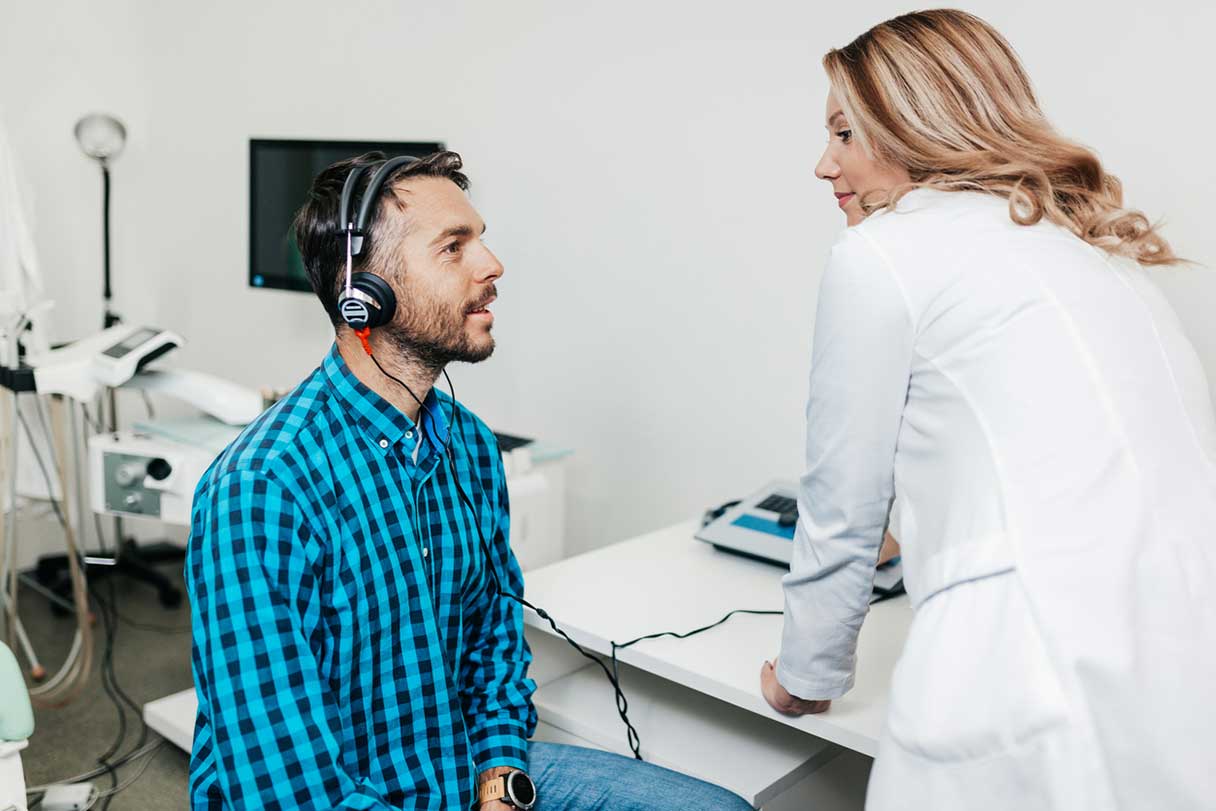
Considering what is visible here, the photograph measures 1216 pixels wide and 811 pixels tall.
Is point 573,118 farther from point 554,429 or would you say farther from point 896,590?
point 896,590

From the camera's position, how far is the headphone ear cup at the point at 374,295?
4.22ft

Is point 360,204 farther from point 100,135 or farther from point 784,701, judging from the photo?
point 100,135

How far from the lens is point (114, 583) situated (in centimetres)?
355

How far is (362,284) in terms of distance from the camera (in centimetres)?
129

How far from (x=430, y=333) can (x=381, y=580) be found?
1.01ft

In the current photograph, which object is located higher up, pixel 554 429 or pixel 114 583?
pixel 554 429

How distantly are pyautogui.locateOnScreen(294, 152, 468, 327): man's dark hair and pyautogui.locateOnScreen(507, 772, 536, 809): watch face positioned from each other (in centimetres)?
62

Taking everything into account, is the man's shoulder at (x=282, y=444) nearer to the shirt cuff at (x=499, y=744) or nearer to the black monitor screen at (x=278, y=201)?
the shirt cuff at (x=499, y=744)

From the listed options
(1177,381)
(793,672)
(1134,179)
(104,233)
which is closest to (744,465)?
(1134,179)

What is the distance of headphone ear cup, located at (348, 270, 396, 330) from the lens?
1287 mm

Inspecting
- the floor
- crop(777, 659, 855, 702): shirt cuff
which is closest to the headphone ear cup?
crop(777, 659, 855, 702): shirt cuff

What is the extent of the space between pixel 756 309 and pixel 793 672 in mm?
1220

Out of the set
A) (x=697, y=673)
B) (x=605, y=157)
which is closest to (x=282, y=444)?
(x=697, y=673)

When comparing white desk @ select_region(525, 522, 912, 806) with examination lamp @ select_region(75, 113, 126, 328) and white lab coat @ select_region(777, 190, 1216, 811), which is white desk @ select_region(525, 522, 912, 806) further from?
examination lamp @ select_region(75, 113, 126, 328)
